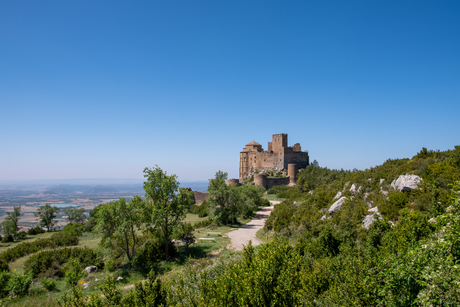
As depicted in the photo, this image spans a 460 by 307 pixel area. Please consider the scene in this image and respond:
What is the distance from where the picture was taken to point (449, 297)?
11.9ft

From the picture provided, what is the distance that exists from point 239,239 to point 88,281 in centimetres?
951

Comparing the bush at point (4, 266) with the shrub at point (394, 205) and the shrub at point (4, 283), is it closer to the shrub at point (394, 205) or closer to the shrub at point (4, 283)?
the shrub at point (4, 283)

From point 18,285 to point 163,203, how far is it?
732 cm

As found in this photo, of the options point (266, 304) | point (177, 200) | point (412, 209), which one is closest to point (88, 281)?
point (177, 200)

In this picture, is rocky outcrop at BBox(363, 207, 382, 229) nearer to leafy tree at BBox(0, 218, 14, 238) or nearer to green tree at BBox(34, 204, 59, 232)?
leafy tree at BBox(0, 218, 14, 238)

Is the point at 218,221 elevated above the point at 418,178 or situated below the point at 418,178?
below

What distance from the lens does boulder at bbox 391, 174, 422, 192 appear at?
1213 centimetres

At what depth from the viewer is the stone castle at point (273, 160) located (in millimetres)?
49562

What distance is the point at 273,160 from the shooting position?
58469mm

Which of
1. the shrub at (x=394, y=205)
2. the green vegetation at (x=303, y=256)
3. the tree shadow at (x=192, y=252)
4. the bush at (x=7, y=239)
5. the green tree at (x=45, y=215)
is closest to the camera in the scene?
the green vegetation at (x=303, y=256)

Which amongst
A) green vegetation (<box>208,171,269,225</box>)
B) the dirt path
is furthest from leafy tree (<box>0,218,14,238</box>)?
the dirt path

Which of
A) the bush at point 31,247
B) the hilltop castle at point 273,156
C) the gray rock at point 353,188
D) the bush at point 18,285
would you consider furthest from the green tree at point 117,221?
the hilltop castle at point 273,156

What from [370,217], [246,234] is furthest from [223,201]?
[370,217]

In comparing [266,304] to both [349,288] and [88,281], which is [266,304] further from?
[88,281]
